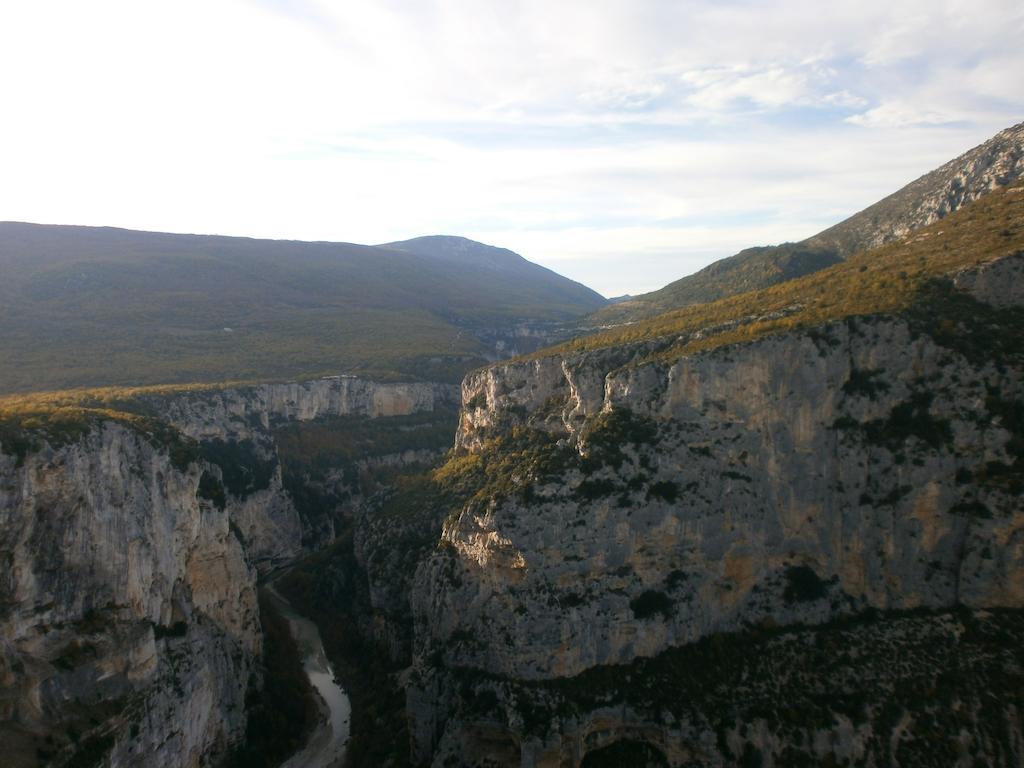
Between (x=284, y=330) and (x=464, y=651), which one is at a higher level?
(x=284, y=330)

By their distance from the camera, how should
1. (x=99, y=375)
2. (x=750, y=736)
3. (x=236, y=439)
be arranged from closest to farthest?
(x=750, y=736) < (x=236, y=439) < (x=99, y=375)

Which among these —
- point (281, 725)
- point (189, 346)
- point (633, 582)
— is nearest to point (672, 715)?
point (633, 582)

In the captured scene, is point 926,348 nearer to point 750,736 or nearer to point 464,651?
point 750,736

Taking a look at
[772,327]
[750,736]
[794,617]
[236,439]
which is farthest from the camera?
[236,439]

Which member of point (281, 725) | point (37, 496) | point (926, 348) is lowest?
point (281, 725)

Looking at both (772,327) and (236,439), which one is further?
(236,439)
